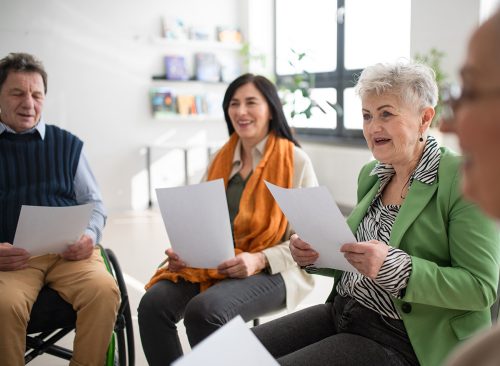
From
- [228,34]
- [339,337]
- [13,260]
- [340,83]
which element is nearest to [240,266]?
[339,337]

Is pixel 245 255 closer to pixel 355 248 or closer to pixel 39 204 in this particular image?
pixel 355 248

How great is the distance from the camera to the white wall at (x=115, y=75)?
5203 mm

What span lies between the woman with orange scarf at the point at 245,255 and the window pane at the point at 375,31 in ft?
9.82

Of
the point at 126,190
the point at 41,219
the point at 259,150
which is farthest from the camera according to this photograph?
the point at 126,190

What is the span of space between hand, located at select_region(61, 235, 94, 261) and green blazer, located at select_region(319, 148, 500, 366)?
1191 mm

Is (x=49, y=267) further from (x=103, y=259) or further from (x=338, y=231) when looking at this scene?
(x=338, y=231)

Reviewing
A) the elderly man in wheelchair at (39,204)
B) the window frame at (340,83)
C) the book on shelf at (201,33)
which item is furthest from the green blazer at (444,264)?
the book on shelf at (201,33)

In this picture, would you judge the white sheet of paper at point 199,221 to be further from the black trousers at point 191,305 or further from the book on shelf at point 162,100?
the book on shelf at point 162,100

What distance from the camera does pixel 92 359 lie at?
68.2 inches

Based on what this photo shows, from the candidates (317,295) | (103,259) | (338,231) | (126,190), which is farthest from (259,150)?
(126,190)

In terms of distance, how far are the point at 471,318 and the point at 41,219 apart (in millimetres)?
1352

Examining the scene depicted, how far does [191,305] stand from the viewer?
1.67 meters

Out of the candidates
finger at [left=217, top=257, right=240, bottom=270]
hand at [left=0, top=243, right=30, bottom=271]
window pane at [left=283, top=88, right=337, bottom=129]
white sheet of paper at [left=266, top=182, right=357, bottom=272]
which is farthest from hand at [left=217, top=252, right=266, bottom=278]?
window pane at [left=283, top=88, right=337, bottom=129]

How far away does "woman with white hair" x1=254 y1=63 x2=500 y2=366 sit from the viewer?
120 cm
